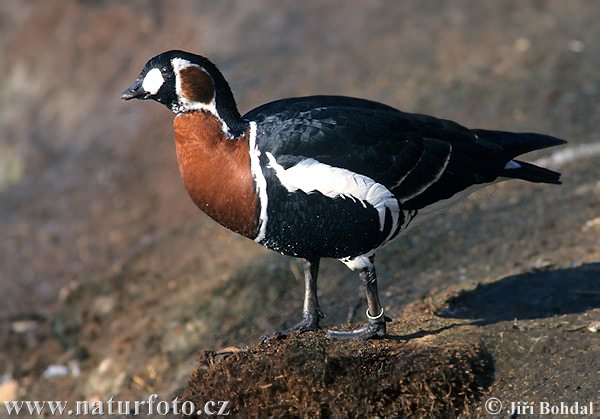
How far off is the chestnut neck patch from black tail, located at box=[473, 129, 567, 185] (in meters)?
1.83

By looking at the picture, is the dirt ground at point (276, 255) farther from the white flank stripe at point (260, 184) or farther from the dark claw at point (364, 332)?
the white flank stripe at point (260, 184)

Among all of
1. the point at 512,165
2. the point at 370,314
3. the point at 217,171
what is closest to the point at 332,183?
the point at 217,171

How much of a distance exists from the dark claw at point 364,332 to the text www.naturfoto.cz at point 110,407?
82 centimetres

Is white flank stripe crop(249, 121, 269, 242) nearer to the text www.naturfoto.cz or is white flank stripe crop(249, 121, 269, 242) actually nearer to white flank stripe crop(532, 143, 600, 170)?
the text www.naturfoto.cz

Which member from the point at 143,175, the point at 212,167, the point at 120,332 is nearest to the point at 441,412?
the point at 212,167

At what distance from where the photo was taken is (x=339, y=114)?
5336mm

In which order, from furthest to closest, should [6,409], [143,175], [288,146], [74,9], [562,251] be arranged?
[74,9] → [143,175] → [6,409] → [562,251] → [288,146]

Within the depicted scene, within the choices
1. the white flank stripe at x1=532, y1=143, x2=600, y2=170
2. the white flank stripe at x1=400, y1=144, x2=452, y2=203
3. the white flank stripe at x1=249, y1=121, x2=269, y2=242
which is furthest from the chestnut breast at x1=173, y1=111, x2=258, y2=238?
the white flank stripe at x1=532, y1=143, x2=600, y2=170

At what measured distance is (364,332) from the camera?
215 inches

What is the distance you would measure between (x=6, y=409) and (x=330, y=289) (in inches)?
116

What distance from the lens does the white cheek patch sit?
17.1 ft

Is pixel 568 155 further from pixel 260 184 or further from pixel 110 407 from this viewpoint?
pixel 110 407

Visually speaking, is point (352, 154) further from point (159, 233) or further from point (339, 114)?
point (159, 233)

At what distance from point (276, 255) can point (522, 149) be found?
8.70 feet
